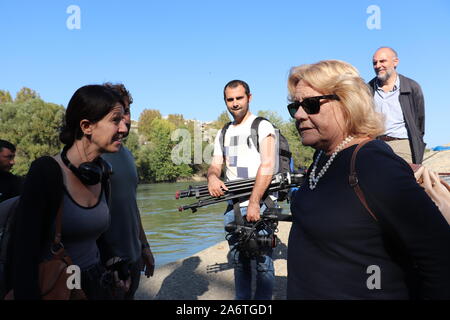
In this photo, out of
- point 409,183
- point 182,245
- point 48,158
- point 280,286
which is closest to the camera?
point 409,183

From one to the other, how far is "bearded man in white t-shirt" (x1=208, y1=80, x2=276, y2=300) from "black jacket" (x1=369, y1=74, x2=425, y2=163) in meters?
1.36

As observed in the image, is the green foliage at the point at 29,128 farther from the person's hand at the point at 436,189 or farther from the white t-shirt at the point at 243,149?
the person's hand at the point at 436,189

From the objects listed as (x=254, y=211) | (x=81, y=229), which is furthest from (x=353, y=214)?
(x=254, y=211)

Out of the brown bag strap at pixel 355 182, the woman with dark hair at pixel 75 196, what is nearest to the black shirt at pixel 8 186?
the woman with dark hair at pixel 75 196

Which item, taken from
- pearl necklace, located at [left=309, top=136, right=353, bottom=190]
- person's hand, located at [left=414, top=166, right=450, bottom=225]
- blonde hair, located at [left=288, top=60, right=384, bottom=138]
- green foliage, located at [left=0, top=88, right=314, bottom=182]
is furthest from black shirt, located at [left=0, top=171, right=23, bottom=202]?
green foliage, located at [left=0, top=88, right=314, bottom=182]

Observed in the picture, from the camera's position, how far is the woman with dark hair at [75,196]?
1.99 meters

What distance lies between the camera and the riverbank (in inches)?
233

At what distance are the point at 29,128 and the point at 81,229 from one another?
171 ft

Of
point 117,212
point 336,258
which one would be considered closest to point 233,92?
point 117,212

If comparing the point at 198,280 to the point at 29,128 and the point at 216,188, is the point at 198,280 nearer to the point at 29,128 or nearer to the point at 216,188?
the point at 216,188

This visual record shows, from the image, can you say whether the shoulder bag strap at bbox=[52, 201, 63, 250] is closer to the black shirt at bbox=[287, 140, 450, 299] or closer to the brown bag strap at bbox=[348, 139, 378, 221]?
the black shirt at bbox=[287, 140, 450, 299]

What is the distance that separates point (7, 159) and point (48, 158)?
3.69 meters

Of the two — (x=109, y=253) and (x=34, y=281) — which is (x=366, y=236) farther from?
(x=109, y=253)
